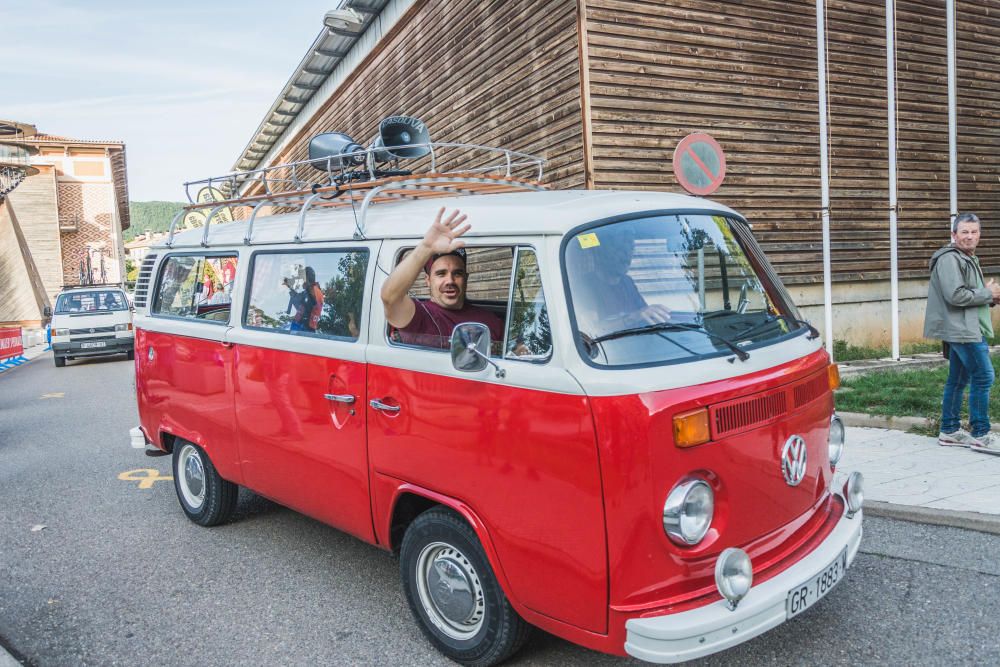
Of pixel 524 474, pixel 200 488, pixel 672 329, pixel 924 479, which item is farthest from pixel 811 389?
pixel 200 488

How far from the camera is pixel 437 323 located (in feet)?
11.9

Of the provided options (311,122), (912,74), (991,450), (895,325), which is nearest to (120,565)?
(991,450)

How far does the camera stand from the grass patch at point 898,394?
→ 732 centimetres

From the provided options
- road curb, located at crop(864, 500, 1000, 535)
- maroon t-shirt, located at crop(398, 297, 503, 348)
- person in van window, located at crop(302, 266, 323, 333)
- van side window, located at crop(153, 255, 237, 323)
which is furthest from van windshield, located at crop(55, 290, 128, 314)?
road curb, located at crop(864, 500, 1000, 535)

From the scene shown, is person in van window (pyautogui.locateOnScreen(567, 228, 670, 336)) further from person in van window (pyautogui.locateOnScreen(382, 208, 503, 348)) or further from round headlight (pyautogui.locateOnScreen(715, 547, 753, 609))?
round headlight (pyautogui.locateOnScreen(715, 547, 753, 609))

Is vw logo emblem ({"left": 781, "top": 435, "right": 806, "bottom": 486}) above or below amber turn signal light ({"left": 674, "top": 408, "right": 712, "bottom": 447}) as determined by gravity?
below

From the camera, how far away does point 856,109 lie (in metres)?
12.8

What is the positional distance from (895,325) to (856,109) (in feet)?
14.0

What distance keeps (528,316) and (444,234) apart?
56cm

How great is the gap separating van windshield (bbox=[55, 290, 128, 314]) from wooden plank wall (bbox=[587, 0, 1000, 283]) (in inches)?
583

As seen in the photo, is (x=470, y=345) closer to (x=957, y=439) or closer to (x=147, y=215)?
(x=957, y=439)

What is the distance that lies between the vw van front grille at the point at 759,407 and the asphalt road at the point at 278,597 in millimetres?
1097

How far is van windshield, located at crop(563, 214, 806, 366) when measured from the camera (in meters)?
2.93

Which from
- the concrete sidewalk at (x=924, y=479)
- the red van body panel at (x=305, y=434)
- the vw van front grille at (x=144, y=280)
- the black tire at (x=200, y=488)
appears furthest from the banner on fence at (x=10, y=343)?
the concrete sidewalk at (x=924, y=479)
